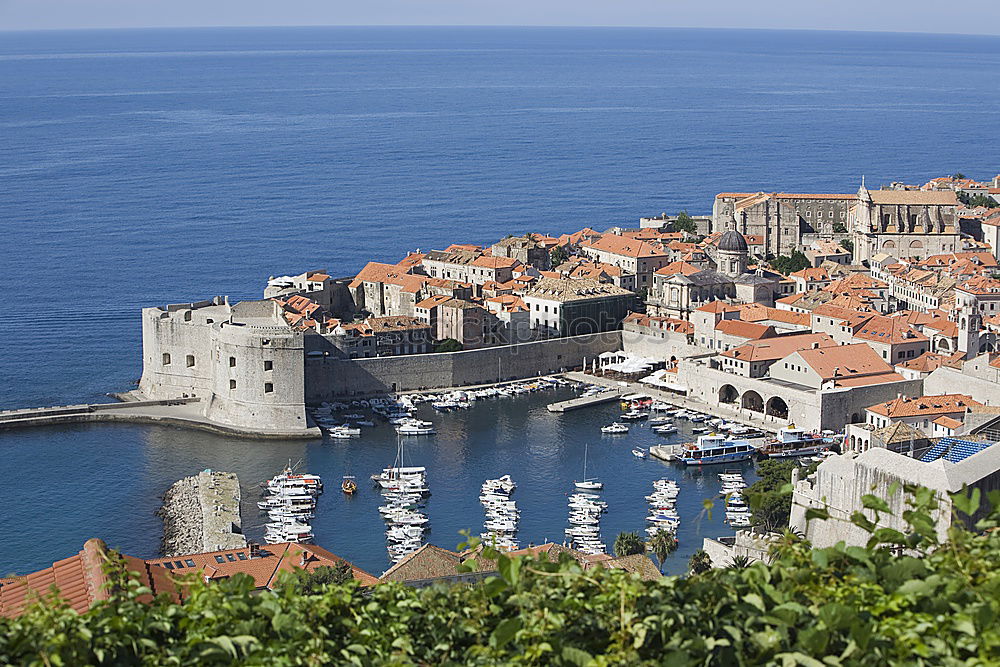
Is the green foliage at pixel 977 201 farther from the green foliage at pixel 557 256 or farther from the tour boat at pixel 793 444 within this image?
the tour boat at pixel 793 444

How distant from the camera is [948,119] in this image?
81.7m

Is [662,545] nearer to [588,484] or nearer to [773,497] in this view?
[773,497]

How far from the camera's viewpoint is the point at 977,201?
1511 inches

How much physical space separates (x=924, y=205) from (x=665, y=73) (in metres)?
91.8

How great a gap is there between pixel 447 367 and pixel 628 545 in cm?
1035

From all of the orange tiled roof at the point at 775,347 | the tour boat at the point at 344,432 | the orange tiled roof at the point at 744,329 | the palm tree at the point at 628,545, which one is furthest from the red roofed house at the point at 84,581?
the orange tiled roof at the point at 744,329

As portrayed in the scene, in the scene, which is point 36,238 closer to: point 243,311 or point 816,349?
point 243,311

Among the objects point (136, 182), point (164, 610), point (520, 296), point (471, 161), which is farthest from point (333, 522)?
point (471, 161)

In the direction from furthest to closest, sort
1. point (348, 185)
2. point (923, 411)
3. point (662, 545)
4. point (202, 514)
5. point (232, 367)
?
1. point (348, 185)
2. point (232, 367)
3. point (923, 411)
4. point (202, 514)
5. point (662, 545)

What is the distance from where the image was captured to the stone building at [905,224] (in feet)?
111

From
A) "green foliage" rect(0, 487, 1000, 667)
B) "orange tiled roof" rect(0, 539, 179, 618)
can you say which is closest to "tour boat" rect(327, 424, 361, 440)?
"orange tiled roof" rect(0, 539, 179, 618)

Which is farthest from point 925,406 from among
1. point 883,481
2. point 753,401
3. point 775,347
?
point 883,481

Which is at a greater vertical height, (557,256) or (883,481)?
(557,256)

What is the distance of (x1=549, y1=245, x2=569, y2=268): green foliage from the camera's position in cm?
3322
